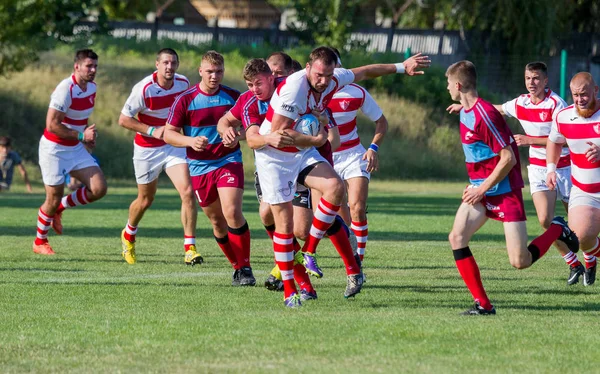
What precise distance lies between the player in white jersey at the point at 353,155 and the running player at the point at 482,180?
272cm

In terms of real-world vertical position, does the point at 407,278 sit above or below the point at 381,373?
below

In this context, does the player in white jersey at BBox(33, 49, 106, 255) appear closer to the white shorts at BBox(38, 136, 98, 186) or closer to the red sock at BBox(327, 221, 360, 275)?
the white shorts at BBox(38, 136, 98, 186)

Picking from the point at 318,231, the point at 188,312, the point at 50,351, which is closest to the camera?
the point at 50,351

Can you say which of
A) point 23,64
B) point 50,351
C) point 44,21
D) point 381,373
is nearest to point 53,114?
point 50,351

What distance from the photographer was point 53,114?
41.6ft

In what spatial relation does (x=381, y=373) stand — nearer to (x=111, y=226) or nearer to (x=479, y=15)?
(x=111, y=226)

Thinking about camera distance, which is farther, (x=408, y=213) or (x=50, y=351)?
(x=408, y=213)

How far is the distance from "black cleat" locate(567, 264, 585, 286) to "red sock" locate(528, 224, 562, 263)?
1278mm

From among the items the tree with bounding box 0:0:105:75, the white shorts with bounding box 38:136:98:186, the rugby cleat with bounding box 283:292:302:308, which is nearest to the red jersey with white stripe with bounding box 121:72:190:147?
the white shorts with bounding box 38:136:98:186

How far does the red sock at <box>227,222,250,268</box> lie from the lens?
10.1 meters

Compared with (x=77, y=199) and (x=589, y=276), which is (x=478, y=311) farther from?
(x=77, y=199)

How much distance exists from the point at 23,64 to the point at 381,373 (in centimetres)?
2838

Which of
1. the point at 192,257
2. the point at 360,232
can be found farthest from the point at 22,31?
the point at 360,232

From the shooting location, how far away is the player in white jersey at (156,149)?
39.0ft
